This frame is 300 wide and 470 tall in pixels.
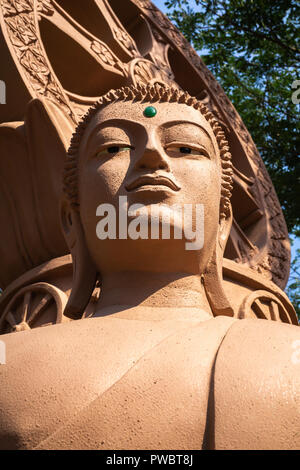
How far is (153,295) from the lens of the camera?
3146 mm

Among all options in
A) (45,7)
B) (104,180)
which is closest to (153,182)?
(104,180)

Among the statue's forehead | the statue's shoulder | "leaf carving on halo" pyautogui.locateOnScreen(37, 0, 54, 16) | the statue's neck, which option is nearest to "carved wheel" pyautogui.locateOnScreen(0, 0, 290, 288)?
"leaf carving on halo" pyautogui.locateOnScreen(37, 0, 54, 16)

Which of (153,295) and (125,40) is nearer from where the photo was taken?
(153,295)

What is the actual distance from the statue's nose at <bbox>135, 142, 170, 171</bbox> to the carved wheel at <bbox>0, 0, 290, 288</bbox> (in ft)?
4.86

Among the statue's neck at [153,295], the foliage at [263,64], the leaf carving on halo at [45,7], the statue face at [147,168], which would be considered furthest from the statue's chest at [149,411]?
the foliage at [263,64]

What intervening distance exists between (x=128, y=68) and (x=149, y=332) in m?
3.13

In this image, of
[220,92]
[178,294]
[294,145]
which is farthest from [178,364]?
[294,145]

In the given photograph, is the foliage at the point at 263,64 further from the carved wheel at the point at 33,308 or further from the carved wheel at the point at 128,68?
the carved wheel at the point at 33,308

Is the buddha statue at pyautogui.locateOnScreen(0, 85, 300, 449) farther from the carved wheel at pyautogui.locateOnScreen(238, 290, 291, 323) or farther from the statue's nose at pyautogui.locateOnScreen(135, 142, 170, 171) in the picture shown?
the carved wheel at pyautogui.locateOnScreen(238, 290, 291, 323)

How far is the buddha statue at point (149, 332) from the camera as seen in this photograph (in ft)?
7.22

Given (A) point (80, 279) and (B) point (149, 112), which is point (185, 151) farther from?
(A) point (80, 279)

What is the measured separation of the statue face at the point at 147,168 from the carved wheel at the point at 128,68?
1.23 m

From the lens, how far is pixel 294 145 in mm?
8219
